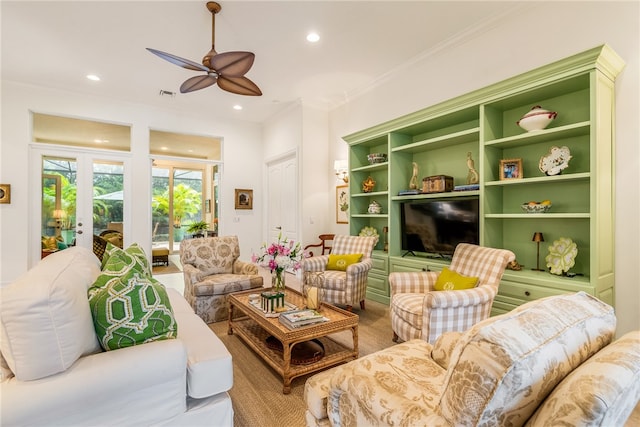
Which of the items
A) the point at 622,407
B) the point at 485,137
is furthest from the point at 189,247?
the point at 622,407

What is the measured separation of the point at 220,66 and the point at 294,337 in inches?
95.8

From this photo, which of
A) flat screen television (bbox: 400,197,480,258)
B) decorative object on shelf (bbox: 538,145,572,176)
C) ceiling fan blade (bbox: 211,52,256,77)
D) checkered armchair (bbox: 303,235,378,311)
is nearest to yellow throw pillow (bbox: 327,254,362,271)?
checkered armchair (bbox: 303,235,378,311)

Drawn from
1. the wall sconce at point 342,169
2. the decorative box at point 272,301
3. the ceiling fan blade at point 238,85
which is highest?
the ceiling fan blade at point 238,85

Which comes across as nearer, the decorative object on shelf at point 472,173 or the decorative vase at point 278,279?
the decorative vase at point 278,279

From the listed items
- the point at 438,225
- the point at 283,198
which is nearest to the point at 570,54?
the point at 438,225

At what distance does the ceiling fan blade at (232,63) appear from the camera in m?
2.70

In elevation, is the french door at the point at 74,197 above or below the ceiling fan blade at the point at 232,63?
below

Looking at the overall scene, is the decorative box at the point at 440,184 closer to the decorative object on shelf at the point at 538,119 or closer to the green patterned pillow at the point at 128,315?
the decorative object on shelf at the point at 538,119

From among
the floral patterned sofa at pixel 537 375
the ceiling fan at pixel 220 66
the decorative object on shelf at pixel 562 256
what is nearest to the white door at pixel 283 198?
the ceiling fan at pixel 220 66

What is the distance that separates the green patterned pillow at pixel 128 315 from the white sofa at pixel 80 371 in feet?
0.14

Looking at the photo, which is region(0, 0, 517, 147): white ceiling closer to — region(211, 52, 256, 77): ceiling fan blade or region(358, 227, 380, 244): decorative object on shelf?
region(211, 52, 256, 77): ceiling fan blade

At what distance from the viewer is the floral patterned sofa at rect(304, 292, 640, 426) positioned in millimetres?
702

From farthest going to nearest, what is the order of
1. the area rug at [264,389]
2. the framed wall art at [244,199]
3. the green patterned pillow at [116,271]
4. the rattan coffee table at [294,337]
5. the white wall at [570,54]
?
the framed wall art at [244,199] → the white wall at [570,54] → the rattan coffee table at [294,337] → the area rug at [264,389] → the green patterned pillow at [116,271]

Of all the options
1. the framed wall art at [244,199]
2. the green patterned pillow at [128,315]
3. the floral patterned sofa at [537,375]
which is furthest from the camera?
the framed wall art at [244,199]
